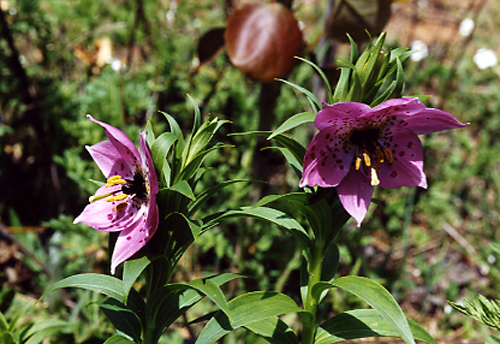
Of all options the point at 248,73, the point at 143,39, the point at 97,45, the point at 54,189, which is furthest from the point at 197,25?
the point at 248,73

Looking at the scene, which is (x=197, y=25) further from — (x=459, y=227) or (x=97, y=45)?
(x=459, y=227)

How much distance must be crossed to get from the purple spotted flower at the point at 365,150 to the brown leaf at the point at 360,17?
611 mm

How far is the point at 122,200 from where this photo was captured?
3.25 ft

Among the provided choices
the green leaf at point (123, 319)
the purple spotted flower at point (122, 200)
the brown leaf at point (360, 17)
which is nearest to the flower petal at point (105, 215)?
the purple spotted flower at point (122, 200)

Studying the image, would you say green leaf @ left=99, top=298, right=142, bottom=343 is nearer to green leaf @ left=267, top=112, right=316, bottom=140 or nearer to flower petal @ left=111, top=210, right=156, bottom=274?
flower petal @ left=111, top=210, right=156, bottom=274

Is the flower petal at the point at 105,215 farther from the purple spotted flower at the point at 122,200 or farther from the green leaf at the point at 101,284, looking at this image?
the green leaf at the point at 101,284

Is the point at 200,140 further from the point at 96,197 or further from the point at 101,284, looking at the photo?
the point at 101,284

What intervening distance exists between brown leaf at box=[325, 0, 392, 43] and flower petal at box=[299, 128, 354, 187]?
65 centimetres

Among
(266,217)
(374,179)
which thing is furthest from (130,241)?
(374,179)

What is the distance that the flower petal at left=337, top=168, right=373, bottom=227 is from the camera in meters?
0.91

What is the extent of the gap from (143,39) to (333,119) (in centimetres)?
249

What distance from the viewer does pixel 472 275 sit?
2635 mm

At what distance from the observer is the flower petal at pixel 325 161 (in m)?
0.90

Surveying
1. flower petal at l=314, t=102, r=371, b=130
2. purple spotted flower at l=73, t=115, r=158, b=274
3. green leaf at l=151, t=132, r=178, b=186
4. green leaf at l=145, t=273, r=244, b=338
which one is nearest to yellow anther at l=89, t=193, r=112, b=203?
purple spotted flower at l=73, t=115, r=158, b=274
